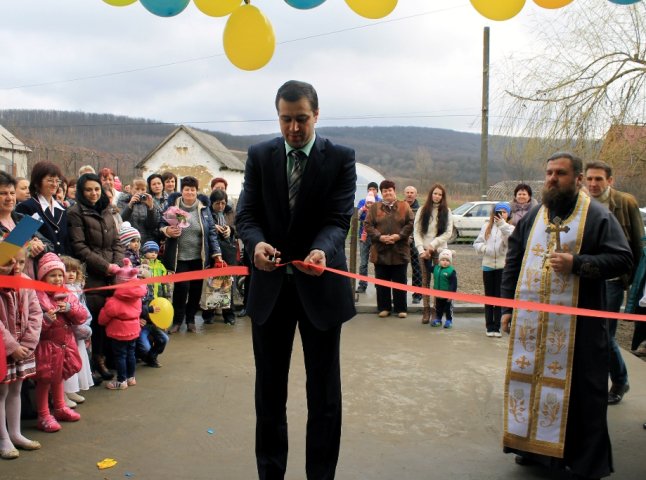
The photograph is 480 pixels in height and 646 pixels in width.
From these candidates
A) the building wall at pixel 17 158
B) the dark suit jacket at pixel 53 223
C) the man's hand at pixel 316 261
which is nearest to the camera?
the man's hand at pixel 316 261

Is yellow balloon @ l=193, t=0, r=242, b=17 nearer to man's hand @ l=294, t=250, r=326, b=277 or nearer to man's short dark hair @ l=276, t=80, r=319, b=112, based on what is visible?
man's short dark hair @ l=276, t=80, r=319, b=112

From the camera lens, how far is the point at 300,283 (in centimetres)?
277

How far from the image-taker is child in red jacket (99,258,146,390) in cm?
498

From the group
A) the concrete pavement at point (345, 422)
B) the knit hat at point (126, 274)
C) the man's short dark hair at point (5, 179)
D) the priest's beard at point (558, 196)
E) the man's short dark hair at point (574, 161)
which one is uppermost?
the man's short dark hair at point (574, 161)

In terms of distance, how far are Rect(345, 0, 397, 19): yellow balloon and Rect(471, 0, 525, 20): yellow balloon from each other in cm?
55

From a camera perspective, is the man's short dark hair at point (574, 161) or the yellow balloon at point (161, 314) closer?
the man's short dark hair at point (574, 161)

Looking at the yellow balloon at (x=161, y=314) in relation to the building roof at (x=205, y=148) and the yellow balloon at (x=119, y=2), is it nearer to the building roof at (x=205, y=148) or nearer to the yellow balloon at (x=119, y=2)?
the yellow balloon at (x=119, y=2)

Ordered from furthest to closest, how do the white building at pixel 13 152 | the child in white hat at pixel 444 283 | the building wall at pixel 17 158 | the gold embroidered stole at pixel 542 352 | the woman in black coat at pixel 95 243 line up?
the building wall at pixel 17 158 → the white building at pixel 13 152 → the child in white hat at pixel 444 283 → the woman in black coat at pixel 95 243 → the gold embroidered stole at pixel 542 352

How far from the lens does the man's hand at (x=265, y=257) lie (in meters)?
2.67

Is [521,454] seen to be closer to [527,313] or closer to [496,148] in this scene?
[527,313]

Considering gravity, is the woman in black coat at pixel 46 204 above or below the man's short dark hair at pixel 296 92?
below

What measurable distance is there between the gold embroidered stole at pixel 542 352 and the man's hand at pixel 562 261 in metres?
0.15

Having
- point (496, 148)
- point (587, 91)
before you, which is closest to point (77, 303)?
point (587, 91)

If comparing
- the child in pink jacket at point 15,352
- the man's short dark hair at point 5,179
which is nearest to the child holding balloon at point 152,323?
the child in pink jacket at point 15,352
